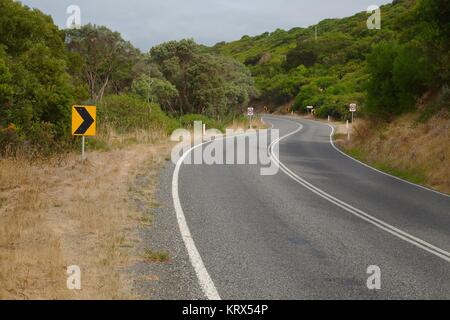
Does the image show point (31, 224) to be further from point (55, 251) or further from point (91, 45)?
point (91, 45)

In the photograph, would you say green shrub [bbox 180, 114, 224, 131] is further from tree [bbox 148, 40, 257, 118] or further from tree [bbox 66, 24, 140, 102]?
tree [bbox 66, 24, 140, 102]

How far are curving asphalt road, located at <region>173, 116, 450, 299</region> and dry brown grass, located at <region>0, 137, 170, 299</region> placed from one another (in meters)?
1.24

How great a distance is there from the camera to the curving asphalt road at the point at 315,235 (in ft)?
19.5

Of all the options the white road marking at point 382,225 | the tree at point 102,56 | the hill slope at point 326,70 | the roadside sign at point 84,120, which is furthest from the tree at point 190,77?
the white road marking at point 382,225

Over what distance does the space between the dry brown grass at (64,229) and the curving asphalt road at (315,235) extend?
1242 mm

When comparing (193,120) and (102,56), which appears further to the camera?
(102,56)

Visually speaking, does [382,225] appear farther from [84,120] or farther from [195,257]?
[84,120]

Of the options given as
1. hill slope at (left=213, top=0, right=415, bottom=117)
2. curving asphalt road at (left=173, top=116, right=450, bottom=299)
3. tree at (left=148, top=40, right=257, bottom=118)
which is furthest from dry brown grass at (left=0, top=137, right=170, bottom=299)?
hill slope at (left=213, top=0, right=415, bottom=117)

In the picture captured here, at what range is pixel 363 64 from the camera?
84.2 meters

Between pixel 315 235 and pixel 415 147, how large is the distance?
43.0 feet

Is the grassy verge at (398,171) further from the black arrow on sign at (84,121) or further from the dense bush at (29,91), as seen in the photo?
the dense bush at (29,91)

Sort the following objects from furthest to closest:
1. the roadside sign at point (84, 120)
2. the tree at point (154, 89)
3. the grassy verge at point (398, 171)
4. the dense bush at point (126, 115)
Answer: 1. the tree at point (154, 89)
2. the dense bush at point (126, 115)
3. the grassy verge at point (398, 171)
4. the roadside sign at point (84, 120)

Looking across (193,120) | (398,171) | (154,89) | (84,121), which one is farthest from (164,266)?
(154,89)
